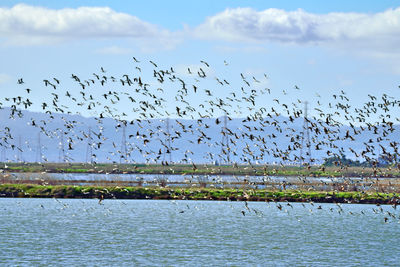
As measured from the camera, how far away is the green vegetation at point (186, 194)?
97.3m

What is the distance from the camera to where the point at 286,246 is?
62.3m

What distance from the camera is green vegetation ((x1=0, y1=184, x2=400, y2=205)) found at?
9731 cm

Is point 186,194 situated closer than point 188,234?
No

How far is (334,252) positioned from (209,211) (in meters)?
32.6

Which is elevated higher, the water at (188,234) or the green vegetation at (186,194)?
the green vegetation at (186,194)

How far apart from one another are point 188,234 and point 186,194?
100 feet

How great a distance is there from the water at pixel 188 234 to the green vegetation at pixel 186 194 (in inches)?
48.4

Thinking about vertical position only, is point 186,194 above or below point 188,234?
above

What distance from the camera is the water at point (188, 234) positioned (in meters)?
53.8

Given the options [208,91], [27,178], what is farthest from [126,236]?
[27,178]

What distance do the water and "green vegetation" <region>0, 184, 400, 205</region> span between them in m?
1.23

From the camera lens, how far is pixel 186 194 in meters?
99.5

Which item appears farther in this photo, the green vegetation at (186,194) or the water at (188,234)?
the green vegetation at (186,194)

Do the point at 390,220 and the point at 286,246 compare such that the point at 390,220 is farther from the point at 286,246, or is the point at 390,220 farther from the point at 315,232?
the point at 286,246
